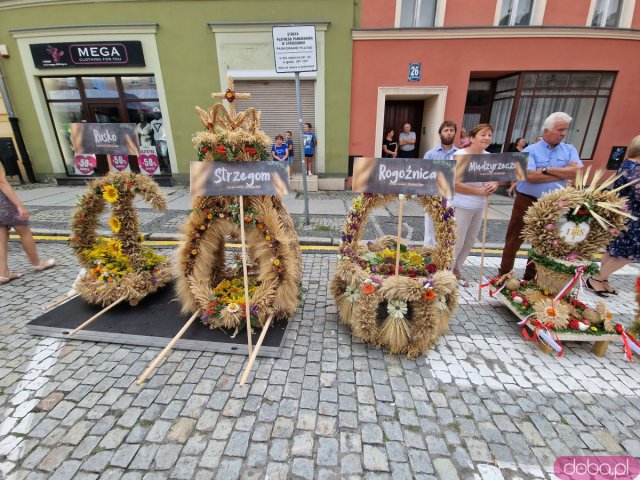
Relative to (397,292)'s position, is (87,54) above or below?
above

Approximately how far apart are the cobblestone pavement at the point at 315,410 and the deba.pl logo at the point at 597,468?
0.23ft

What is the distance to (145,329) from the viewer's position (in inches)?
115

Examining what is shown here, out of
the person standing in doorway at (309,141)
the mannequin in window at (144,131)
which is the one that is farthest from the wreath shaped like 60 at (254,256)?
the mannequin in window at (144,131)

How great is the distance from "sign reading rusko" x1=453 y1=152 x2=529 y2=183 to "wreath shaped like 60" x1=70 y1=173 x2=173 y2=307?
341cm

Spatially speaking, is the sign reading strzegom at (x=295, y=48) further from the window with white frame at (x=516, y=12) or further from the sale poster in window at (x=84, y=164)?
the sale poster in window at (x=84, y=164)

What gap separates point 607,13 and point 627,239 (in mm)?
9482

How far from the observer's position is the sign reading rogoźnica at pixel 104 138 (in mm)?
3199

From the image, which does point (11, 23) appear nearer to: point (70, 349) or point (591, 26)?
point (70, 349)

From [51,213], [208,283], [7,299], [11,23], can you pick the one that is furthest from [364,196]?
[11,23]

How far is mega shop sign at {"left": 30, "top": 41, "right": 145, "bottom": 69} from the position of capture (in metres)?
8.55

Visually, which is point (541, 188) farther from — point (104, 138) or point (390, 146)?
point (390, 146)

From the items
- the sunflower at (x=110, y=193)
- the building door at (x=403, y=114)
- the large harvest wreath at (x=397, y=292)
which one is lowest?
the large harvest wreath at (x=397, y=292)

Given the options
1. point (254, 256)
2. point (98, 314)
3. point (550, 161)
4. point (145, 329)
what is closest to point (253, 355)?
point (254, 256)

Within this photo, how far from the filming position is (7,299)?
3521mm
